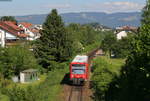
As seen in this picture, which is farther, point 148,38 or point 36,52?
point 36,52

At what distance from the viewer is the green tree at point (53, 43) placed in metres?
49.0

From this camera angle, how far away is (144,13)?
Answer: 36375 mm

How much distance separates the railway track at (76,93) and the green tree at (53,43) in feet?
49.9

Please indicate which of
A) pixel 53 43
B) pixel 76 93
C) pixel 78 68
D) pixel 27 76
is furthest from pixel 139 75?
pixel 53 43

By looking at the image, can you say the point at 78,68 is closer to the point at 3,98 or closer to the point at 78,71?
the point at 78,71

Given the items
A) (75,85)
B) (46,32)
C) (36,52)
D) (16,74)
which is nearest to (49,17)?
(46,32)

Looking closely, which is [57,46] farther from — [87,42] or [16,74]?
[87,42]

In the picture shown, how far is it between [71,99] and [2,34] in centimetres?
4570

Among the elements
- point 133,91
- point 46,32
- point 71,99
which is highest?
point 46,32

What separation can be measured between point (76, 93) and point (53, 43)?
1932cm

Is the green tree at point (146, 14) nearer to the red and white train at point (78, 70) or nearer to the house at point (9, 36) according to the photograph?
the red and white train at point (78, 70)

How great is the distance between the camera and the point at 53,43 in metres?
49.4

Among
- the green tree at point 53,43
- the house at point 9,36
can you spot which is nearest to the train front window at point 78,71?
the green tree at point 53,43

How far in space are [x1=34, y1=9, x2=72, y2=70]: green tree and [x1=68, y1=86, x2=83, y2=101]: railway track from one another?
1521 centimetres
